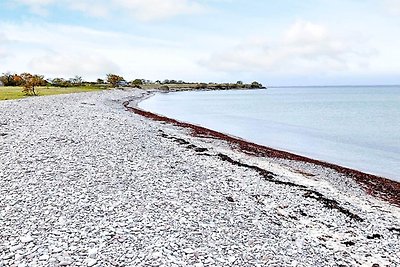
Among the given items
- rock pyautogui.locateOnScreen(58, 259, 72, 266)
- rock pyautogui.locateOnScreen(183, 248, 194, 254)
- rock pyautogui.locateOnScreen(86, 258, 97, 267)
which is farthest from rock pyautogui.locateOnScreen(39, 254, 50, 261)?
rock pyautogui.locateOnScreen(183, 248, 194, 254)

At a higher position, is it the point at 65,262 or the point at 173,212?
the point at 65,262

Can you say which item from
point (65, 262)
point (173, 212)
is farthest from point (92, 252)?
point (173, 212)

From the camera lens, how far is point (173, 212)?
1066 cm

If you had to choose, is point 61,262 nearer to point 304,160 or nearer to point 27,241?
point 27,241

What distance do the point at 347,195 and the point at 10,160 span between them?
13.3 metres

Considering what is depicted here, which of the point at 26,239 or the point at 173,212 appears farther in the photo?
the point at 173,212

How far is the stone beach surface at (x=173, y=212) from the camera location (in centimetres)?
835

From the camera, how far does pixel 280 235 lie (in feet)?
33.3

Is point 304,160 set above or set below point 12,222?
below

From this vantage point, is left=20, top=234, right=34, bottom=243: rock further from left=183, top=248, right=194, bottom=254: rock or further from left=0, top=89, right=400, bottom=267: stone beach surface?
left=183, top=248, right=194, bottom=254: rock

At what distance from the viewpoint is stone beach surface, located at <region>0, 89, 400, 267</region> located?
27.4 ft

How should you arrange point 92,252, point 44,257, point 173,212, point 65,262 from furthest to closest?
point 173,212 → point 92,252 → point 44,257 → point 65,262

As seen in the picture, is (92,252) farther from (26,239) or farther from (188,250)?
(188,250)

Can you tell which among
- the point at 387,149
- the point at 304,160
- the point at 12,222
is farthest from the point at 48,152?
the point at 387,149
